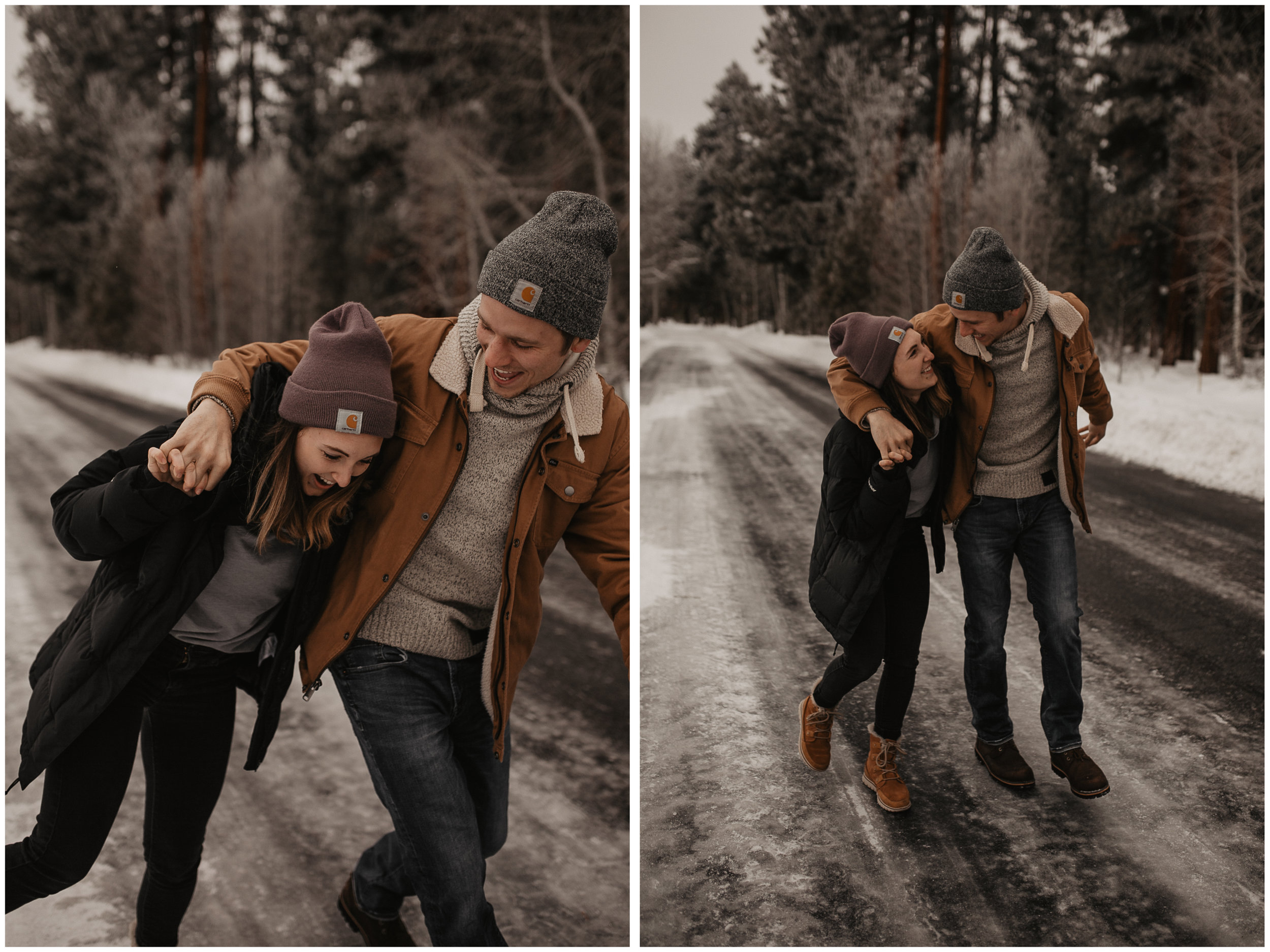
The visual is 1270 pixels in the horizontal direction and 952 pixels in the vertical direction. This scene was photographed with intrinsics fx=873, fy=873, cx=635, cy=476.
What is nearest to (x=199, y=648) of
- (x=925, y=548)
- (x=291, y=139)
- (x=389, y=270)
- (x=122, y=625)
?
(x=122, y=625)

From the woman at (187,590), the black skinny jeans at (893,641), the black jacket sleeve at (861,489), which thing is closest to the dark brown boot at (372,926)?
the woman at (187,590)

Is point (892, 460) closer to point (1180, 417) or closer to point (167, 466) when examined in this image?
point (1180, 417)

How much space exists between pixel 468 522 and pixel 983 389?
4.14ft

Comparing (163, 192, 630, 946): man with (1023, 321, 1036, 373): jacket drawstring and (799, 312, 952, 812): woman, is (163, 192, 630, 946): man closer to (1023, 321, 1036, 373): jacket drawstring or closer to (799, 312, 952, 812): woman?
(799, 312, 952, 812): woman

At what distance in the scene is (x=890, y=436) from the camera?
1882 mm

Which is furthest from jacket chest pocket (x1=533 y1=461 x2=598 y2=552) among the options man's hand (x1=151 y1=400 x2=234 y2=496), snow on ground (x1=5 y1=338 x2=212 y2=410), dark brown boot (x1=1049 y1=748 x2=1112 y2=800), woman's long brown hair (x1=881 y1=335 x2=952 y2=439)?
snow on ground (x1=5 y1=338 x2=212 y2=410)

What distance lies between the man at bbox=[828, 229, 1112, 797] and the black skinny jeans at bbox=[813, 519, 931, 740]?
0.15 meters

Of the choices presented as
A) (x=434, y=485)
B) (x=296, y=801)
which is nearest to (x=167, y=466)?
(x=434, y=485)

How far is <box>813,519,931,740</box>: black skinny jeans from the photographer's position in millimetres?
2135

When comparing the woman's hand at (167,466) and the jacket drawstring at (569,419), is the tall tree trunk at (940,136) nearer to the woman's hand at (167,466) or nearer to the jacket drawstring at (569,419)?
the jacket drawstring at (569,419)

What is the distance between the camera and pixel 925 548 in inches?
84.4

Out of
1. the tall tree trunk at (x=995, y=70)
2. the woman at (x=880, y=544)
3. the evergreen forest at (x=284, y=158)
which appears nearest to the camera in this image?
the woman at (x=880, y=544)

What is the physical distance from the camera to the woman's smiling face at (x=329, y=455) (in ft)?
5.09

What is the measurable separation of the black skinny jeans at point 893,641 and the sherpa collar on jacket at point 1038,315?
0.43m
